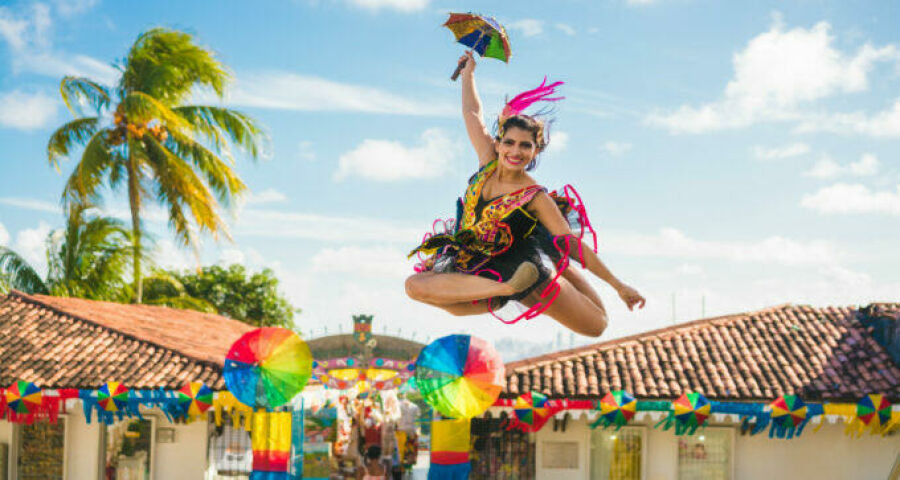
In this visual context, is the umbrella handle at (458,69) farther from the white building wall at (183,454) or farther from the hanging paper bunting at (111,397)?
the white building wall at (183,454)

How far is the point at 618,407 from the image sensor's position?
1344 centimetres

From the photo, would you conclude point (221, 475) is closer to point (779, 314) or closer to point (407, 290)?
point (779, 314)

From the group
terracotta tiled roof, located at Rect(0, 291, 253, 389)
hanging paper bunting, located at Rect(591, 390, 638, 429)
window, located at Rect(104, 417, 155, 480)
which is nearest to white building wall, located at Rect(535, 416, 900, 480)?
hanging paper bunting, located at Rect(591, 390, 638, 429)

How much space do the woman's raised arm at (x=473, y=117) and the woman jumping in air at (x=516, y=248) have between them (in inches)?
4.6

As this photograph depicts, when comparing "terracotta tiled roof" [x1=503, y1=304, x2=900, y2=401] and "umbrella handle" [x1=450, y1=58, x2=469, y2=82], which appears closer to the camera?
"umbrella handle" [x1=450, y1=58, x2=469, y2=82]

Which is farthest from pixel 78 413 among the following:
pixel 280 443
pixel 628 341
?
pixel 628 341

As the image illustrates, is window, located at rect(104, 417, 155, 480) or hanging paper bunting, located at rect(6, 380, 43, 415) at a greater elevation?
hanging paper bunting, located at rect(6, 380, 43, 415)

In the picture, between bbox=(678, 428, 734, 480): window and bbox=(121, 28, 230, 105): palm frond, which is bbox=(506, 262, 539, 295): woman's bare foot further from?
bbox=(121, 28, 230, 105): palm frond

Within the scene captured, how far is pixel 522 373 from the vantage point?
1478 cm

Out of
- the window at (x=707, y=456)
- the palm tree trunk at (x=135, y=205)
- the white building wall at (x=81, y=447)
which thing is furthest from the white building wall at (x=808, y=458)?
the palm tree trunk at (x=135, y=205)

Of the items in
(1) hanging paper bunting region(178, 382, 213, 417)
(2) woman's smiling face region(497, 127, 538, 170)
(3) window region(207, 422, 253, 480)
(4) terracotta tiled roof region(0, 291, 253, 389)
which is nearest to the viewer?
(2) woman's smiling face region(497, 127, 538, 170)

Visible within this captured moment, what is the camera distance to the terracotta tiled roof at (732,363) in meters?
14.0

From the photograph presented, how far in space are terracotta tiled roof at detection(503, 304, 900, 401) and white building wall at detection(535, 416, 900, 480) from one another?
0.72 m

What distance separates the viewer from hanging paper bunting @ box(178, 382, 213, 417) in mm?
13555
